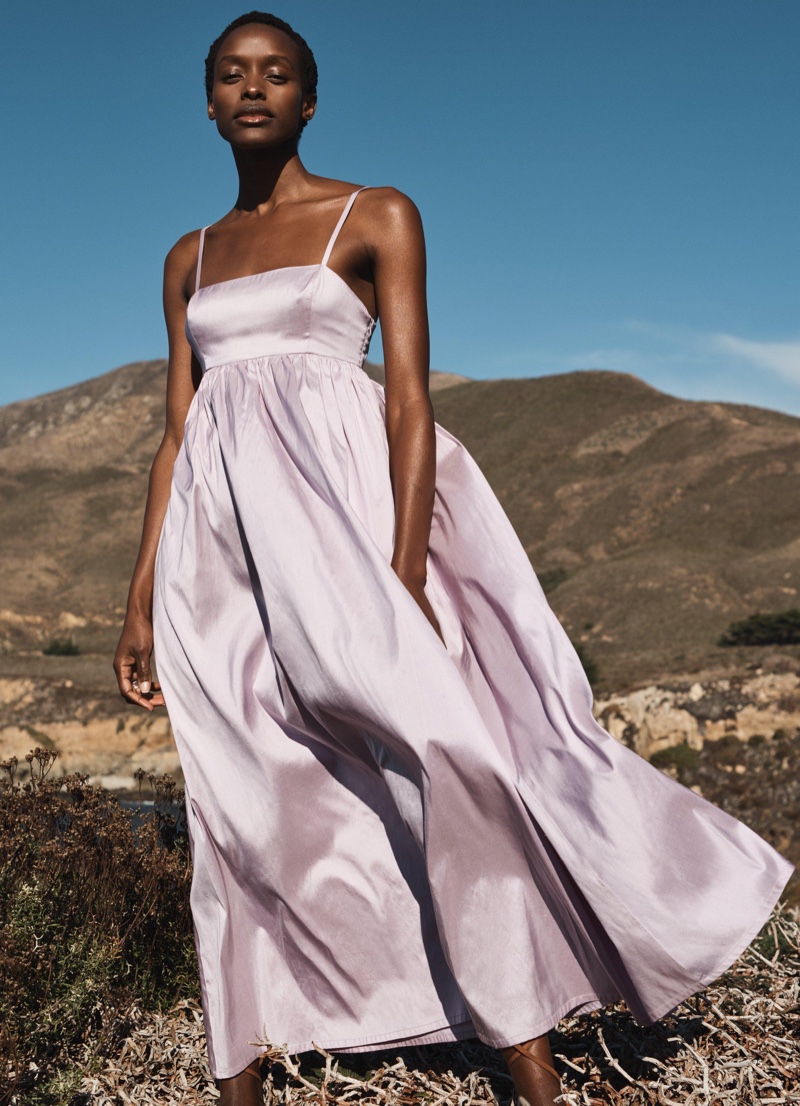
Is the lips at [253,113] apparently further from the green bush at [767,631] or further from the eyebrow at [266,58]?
the green bush at [767,631]

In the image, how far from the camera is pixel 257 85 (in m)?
2.38

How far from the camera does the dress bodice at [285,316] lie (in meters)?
2.29

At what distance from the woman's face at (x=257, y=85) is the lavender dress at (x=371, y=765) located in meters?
0.34

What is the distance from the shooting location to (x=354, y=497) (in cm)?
224

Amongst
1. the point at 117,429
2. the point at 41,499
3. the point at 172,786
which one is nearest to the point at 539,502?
the point at 41,499

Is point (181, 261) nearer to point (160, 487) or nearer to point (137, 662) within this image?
point (160, 487)

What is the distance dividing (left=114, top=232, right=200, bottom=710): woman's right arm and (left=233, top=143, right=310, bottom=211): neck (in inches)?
8.7

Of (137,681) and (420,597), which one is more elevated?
(420,597)

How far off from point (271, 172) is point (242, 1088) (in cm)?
194

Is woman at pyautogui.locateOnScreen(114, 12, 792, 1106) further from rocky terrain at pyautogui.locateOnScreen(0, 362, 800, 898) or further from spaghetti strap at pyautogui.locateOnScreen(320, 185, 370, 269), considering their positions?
rocky terrain at pyautogui.locateOnScreen(0, 362, 800, 898)

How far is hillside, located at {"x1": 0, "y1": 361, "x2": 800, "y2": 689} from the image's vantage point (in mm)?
44594

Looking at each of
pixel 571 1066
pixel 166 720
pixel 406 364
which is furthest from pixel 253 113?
pixel 166 720

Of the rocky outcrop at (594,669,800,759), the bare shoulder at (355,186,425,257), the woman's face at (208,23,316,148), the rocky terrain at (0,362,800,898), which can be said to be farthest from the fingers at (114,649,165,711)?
the rocky outcrop at (594,669,800,759)

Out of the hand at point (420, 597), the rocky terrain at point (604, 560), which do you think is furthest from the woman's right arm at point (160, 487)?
the rocky terrain at point (604, 560)
